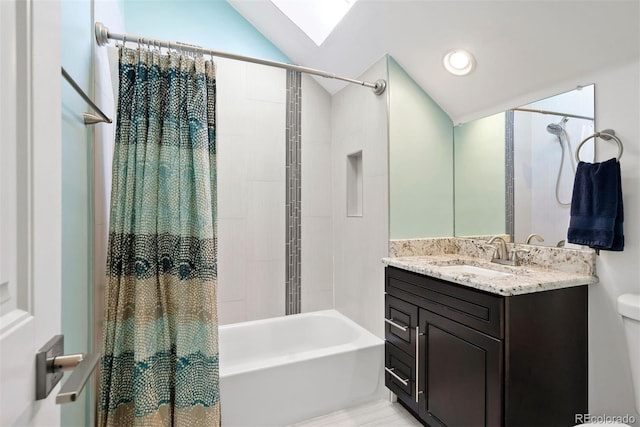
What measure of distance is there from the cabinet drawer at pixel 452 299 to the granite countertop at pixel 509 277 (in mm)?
39

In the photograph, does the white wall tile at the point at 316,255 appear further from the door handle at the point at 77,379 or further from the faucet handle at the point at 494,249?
the door handle at the point at 77,379

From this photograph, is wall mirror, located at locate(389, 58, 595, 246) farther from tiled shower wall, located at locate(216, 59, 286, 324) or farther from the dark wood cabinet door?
tiled shower wall, located at locate(216, 59, 286, 324)

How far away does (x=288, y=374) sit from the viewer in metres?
1.81

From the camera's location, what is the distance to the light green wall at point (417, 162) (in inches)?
82.0

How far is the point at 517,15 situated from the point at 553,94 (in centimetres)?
45

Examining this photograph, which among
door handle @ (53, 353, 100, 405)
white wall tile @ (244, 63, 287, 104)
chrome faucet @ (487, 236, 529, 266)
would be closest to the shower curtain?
door handle @ (53, 353, 100, 405)

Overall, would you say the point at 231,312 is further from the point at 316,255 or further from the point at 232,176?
the point at 232,176

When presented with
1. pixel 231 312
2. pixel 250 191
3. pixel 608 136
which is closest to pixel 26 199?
pixel 608 136

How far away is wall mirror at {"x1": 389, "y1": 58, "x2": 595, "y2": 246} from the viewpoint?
1.60 metres

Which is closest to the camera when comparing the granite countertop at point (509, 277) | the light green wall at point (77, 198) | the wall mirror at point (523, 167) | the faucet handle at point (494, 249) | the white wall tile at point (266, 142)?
the light green wall at point (77, 198)

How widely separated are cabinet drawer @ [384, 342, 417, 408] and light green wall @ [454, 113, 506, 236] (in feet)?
3.17

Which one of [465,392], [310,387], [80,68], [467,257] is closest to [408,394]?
[465,392]

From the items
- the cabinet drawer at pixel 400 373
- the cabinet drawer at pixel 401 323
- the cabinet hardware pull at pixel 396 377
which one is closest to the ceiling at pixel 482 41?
the cabinet drawer at pixel 401 323

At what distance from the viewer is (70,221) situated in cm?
108
